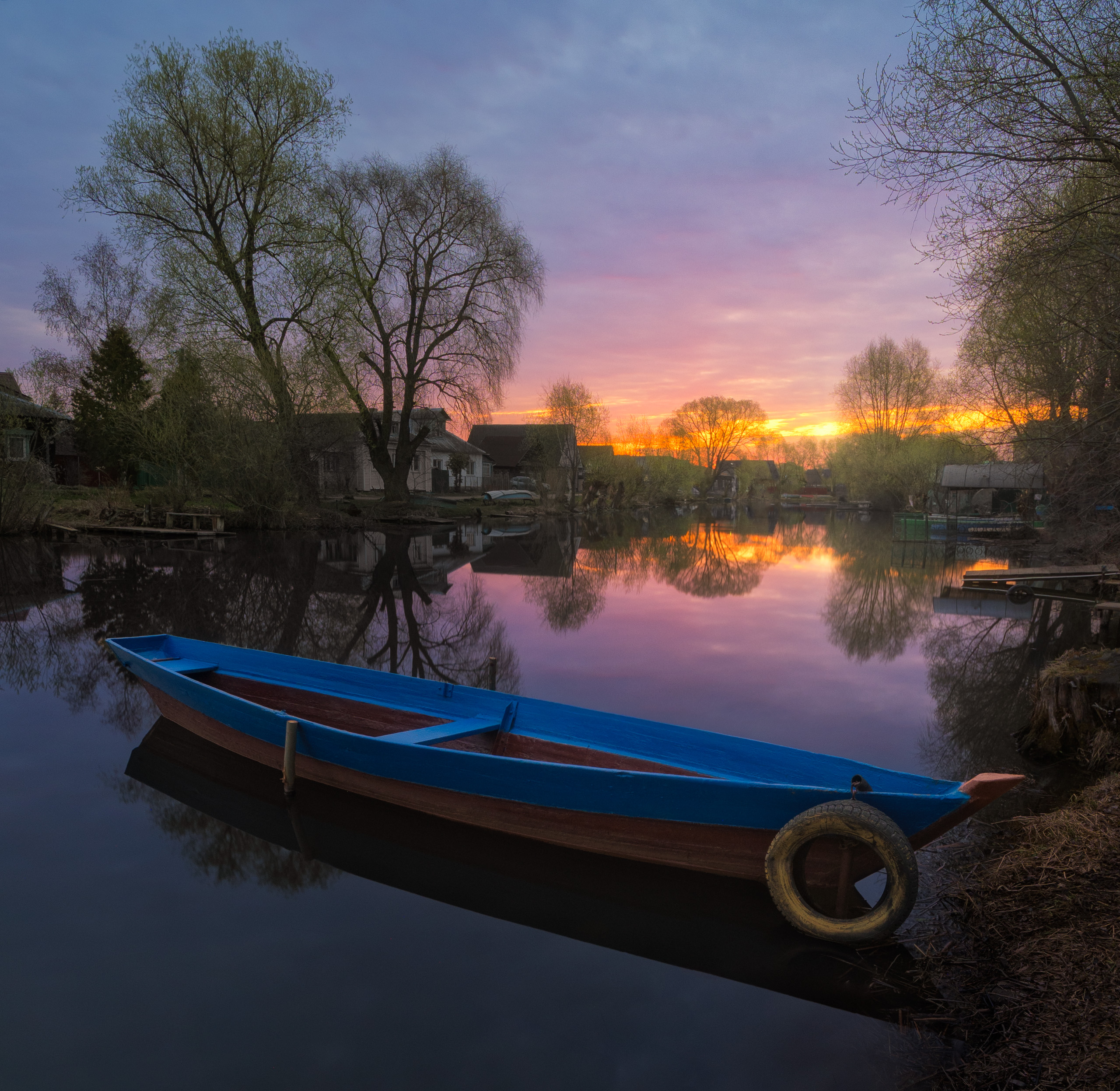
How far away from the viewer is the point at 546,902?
4.54 m

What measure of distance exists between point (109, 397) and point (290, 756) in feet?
119

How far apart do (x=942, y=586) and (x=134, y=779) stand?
677 inches

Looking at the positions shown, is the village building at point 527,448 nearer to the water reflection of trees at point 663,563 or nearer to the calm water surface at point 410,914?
the water reflection of trees at point 663,563

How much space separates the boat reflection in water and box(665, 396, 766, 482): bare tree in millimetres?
80203

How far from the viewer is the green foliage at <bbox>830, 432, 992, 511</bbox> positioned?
52188 millimetres

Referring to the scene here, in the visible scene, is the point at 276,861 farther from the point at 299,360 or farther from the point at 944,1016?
the point at 299,360

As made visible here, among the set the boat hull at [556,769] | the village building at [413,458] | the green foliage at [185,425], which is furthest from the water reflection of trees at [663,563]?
the green foliage at [185,425]

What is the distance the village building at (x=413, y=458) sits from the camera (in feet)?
99.3

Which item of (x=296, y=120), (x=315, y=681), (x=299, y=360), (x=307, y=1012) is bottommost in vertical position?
(x=307, y=1012)

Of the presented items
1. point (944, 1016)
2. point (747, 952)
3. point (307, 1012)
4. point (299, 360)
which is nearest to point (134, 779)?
point (307, 1012)

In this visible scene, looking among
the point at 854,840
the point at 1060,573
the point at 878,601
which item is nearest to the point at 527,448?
the point at 878,601

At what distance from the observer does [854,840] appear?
12.6 feet

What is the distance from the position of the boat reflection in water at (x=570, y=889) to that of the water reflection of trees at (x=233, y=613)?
A: 2.91m

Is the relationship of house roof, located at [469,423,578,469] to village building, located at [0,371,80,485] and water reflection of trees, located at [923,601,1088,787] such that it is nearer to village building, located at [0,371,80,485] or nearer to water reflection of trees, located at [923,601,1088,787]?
village building, located at [0,371,80,485]
